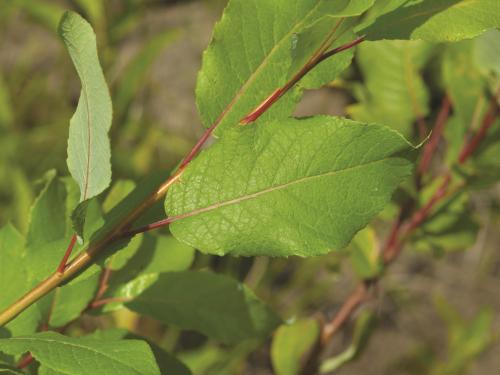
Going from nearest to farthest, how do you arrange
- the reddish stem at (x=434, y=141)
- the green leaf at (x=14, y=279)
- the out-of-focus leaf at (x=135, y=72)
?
the green leaf at (x=14, y=279), the reddish stem at (x=434, y=141), the out-of-focus leaf at (x=135, y=72)

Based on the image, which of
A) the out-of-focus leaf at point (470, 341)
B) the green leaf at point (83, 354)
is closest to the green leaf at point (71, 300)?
the green leaf at point (83, 354)

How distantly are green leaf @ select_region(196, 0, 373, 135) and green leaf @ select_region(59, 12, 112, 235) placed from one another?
0.07 meters

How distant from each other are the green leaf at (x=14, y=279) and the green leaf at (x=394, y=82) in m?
0.46

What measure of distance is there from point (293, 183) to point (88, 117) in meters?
0.13

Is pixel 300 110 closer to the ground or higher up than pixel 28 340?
closer to the ground

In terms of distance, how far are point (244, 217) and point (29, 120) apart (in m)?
2.39

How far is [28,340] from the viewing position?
0.41 meters

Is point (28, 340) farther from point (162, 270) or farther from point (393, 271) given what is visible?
point (393, 271)

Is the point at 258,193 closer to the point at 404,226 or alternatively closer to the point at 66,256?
the point at 66,256

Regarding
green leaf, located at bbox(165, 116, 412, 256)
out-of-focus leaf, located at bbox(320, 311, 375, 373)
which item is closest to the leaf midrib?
green leaf, located at bbox(165, 116, 412, 256)

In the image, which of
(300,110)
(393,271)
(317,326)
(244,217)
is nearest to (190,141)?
(300,110)

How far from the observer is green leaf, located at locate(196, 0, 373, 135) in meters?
0.43

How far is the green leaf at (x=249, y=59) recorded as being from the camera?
1.42 feet

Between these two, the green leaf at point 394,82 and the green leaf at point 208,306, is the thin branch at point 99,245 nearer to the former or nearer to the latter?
the green leaf at point 208,306
